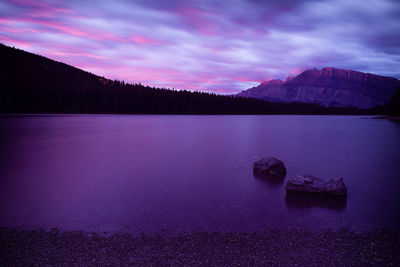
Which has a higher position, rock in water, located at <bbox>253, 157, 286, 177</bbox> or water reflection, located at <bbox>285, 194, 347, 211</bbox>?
rock in water, located at <bbox>253, 157, 286, 177</bbox>

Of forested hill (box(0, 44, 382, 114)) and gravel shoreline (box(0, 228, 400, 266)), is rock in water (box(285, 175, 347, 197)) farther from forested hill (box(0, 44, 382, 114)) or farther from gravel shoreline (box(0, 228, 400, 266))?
forested hill (box(0, 44, 382, 114))

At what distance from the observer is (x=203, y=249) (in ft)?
22.7

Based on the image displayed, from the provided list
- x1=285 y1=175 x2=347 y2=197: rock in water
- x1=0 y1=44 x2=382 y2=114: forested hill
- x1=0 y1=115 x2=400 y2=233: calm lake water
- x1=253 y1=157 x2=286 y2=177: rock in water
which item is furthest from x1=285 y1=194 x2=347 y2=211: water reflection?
x1=0 y1=44 x2=382 y2=114: forested hill

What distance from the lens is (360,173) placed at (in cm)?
1680

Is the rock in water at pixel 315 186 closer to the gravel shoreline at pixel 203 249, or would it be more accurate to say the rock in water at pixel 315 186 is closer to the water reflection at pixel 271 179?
the water reflection at pixel 271 179

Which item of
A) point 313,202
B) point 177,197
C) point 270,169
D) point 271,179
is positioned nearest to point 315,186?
point 313,202

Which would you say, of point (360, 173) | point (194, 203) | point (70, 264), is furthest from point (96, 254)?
point (360, 173)

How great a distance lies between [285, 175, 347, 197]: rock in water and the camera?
11547 mm

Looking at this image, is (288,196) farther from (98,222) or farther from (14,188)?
(14,188)

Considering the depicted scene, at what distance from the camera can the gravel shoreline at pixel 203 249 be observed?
6.31m

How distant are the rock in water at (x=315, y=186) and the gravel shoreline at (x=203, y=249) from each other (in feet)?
11.3

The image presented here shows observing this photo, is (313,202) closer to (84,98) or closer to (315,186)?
(315,186)

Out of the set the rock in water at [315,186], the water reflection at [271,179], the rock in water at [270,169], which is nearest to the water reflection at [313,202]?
the rock in water at [315,186]

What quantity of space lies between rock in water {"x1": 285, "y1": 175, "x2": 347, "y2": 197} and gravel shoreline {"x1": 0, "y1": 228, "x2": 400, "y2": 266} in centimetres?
345
